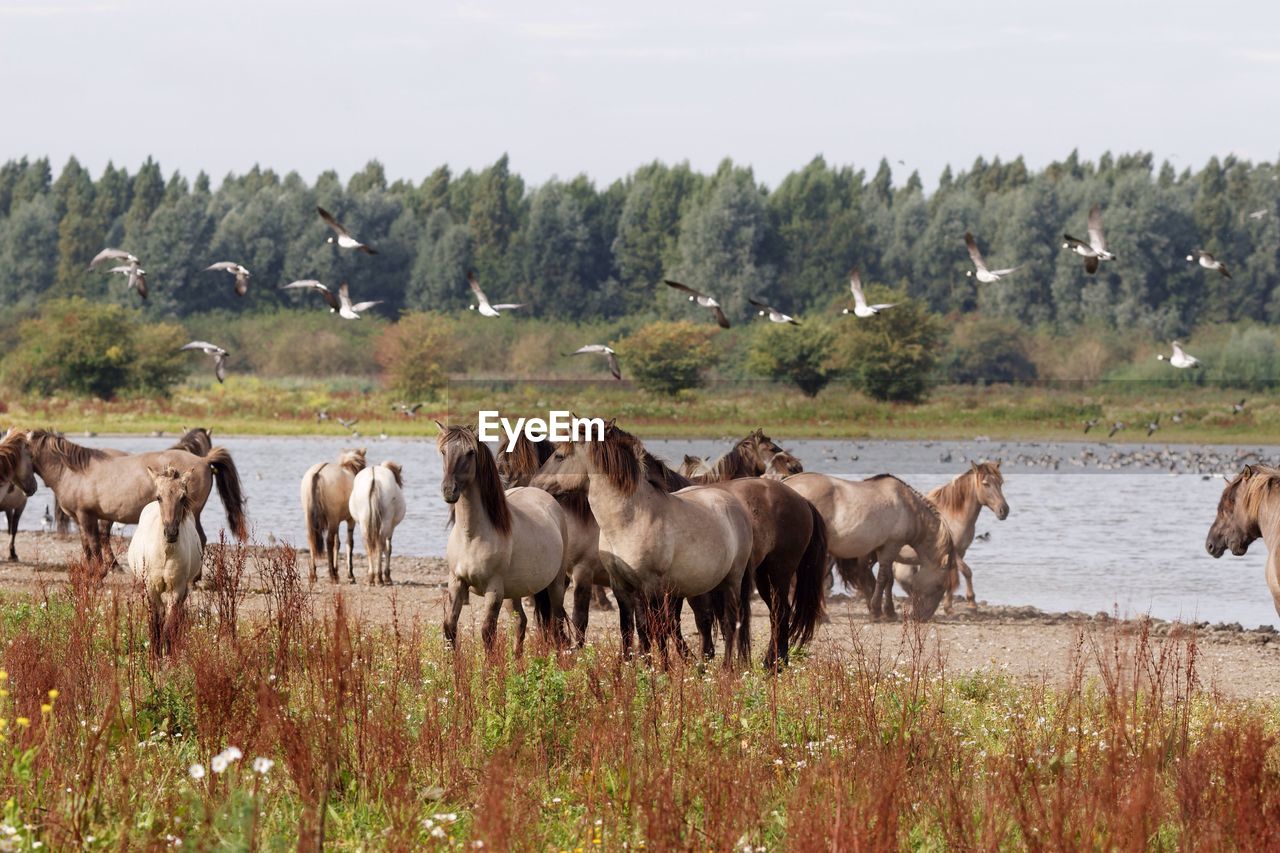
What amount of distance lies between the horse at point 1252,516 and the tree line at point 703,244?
69.7m

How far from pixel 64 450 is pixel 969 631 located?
9636mm

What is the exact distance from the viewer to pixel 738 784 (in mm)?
6211

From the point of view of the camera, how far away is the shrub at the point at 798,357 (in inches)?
2613

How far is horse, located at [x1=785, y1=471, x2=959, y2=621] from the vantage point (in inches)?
609

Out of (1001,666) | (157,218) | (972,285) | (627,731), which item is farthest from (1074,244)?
(157,218)

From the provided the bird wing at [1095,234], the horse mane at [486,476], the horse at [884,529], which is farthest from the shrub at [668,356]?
the horse mane at [486,476]

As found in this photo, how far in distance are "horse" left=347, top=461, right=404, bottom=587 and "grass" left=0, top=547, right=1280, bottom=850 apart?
28.0ft

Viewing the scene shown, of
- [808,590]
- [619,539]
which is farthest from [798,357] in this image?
[619,539]

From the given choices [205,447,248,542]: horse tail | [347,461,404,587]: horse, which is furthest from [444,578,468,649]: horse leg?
[347,461,404,587]: horse

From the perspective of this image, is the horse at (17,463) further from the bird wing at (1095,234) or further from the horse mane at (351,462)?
the bird wing at (1095,234)

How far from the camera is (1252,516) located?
11992 mm

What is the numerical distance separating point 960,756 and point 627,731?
1872 millimetres

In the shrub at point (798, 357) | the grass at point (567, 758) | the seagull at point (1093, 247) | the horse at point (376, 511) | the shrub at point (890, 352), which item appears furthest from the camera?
the shrub at point (798, 357)

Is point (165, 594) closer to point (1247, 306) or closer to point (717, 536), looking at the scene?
point (717, 536)
